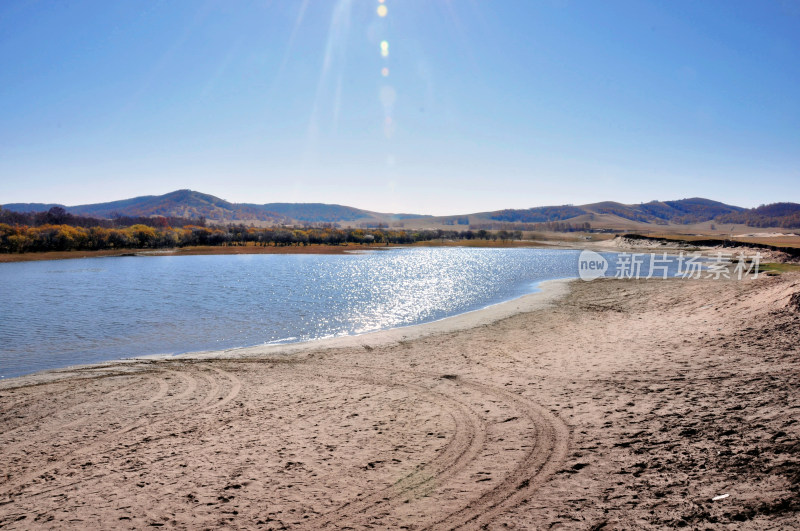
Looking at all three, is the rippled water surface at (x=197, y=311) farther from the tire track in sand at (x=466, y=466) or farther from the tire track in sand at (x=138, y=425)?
the tire track in sand at (x=466, y=466)

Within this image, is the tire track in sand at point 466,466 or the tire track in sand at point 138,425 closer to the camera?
the tire track in sand at point 466,466

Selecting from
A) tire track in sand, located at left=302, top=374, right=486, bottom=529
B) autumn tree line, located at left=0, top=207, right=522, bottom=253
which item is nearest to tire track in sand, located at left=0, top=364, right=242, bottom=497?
tire track in sand, located at left=302, top=374, right=486, bottom=529

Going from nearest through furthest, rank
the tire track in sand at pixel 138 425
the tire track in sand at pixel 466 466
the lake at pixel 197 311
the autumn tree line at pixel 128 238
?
1. the tire track in sand at pixel 466 466
2. the tire track in sand at pixel 138 425
3. the lake at pixel 197 311
4. the autumn tree line at pixel 128 238

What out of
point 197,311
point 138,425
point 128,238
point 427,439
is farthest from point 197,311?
point 128,238

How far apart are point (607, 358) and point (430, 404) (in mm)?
7019

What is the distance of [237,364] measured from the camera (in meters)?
15.3

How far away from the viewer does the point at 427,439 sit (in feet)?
28.4

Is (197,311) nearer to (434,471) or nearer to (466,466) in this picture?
(434,471)

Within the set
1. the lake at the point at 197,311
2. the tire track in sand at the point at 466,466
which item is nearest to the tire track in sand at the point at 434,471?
the tire track in sand at the point at 466,466

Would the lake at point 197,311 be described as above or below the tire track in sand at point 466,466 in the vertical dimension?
below

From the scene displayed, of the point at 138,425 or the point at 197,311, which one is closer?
the point at 138,425

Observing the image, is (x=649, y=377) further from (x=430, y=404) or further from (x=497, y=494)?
(x=497, y=494)

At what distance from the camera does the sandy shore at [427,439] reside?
20.2 ft

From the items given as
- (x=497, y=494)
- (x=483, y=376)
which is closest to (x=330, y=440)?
(x=497, y=494)
